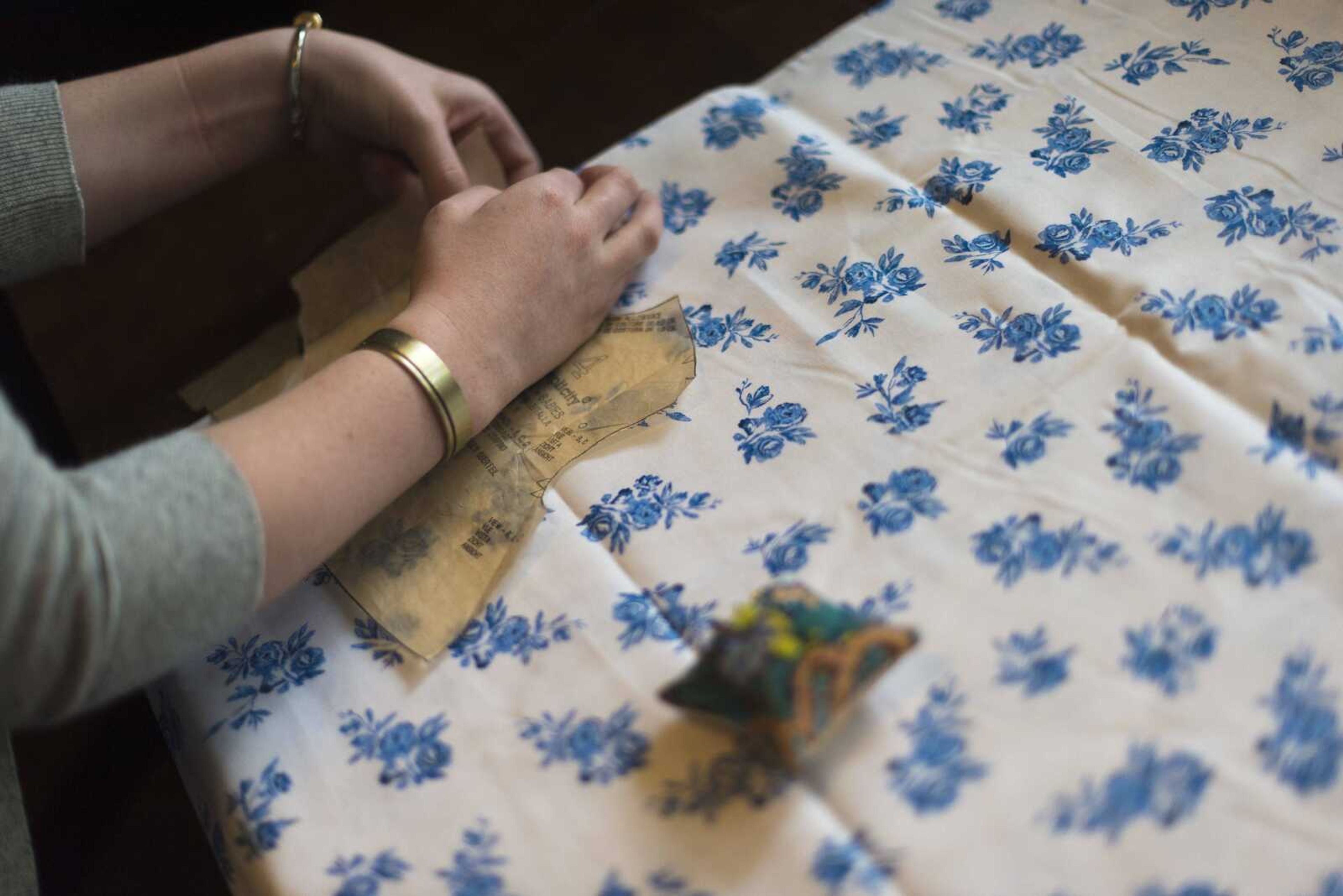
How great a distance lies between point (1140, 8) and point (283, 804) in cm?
81

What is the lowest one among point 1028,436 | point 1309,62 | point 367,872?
point 367,872

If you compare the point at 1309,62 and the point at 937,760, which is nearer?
the point at 937,760

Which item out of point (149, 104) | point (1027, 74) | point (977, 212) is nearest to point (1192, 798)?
point (977, 212)

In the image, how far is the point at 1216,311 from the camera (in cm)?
58

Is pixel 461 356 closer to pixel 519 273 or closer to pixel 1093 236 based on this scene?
pixel 519 273

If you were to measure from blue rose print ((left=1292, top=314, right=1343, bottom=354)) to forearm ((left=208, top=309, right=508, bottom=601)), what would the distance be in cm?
47

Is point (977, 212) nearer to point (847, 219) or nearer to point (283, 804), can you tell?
point (847, 219)

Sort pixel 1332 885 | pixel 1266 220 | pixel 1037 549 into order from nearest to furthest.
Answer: pixel 1332 885, pixel 1037 549, pixel 1266 220

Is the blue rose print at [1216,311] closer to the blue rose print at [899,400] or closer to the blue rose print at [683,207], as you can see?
the blue rose print at [899,400]

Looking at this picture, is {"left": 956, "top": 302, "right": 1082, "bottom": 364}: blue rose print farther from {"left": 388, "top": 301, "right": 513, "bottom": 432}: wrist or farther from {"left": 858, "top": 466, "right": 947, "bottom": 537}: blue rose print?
{"left": 388, "top": 301, "right": 513, "bottom": 432}: wrist

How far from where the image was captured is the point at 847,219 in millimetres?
693

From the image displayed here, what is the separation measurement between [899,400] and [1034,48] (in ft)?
1.21

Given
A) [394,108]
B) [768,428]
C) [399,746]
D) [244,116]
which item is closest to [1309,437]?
[768,428]

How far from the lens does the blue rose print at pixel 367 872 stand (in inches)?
18.7
